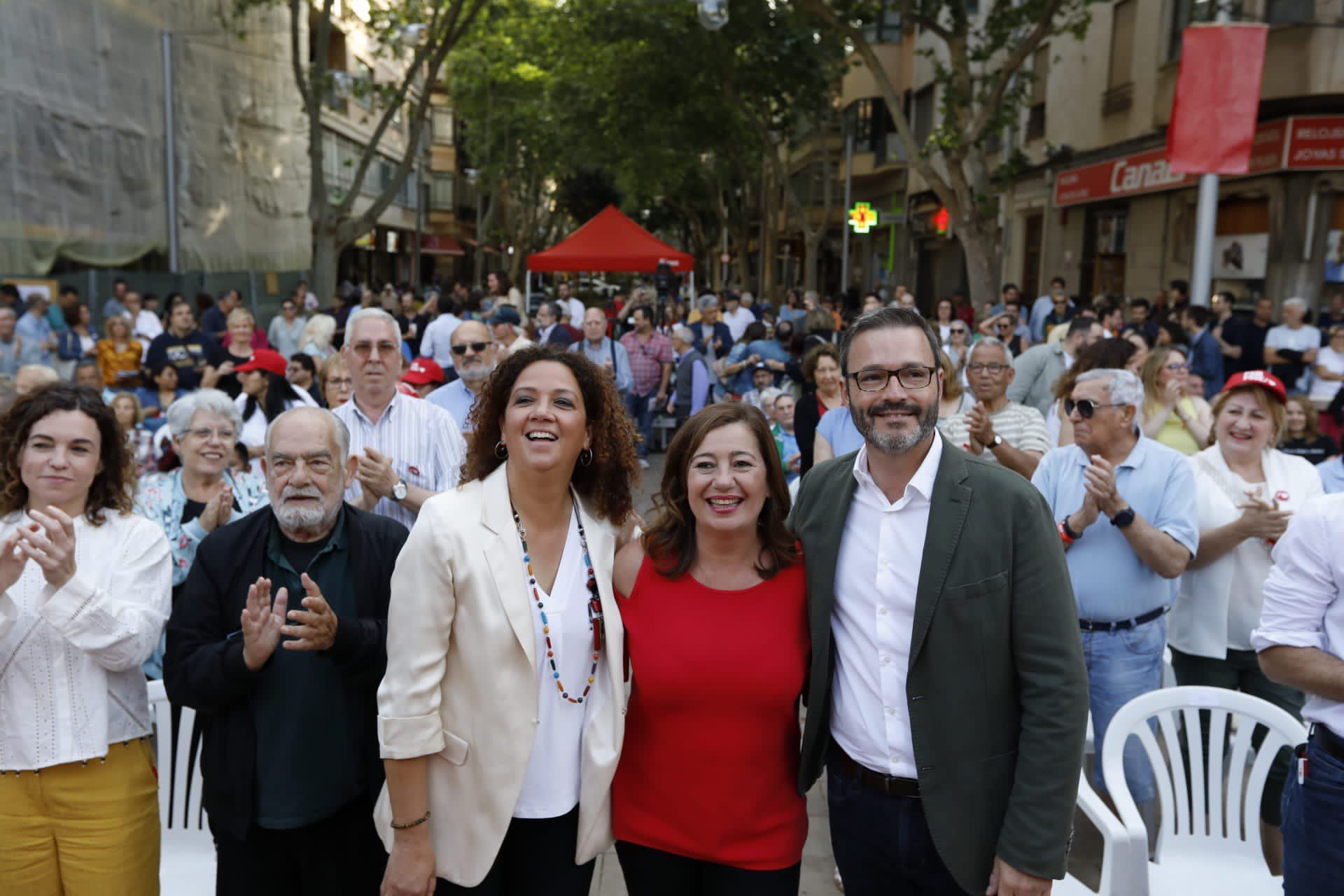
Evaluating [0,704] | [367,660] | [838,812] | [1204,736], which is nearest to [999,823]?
[838,812]

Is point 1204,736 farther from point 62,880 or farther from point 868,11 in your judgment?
point 868,11

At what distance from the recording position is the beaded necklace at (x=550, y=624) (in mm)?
2650

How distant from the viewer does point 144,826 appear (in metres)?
3.03

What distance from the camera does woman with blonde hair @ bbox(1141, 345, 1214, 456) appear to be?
591cm

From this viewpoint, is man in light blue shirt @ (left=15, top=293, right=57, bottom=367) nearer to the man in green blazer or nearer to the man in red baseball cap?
the man in red baseball cap

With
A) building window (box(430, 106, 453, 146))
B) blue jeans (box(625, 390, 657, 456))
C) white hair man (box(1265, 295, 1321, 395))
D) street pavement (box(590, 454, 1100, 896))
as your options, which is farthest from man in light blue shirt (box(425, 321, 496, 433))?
building window (box(430, 106, 453, 146))

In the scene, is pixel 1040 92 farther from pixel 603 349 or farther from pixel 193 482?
pixel 193 482

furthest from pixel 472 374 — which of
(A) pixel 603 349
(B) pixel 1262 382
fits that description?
(A) pixel 603 349

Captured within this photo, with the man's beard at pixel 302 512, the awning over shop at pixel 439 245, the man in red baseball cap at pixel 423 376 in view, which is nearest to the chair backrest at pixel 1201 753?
the man's beard at pixel 302 512

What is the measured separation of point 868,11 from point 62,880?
650 inches

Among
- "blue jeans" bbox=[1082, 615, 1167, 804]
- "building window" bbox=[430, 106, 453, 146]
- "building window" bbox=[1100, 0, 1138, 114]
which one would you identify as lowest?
"blue jeans" bbox=[1082, 615, 1167, 804]

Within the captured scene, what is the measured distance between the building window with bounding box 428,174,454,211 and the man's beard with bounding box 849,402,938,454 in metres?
54.4

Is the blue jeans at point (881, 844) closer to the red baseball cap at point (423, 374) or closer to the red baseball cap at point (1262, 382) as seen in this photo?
the red baseball cap at point (1262, 382)

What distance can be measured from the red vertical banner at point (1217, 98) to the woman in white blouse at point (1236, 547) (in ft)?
15.8
